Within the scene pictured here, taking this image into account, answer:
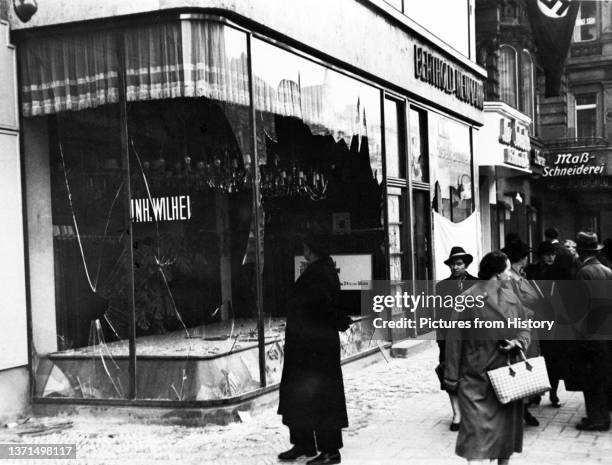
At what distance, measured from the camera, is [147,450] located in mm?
7207

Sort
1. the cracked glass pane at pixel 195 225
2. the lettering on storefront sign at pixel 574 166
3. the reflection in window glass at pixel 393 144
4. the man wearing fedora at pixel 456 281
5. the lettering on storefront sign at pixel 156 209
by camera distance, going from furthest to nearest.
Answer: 1. the lettering on storefront sign at pixel 574 166
2. the reflection in window glass at pixel 393 144
3. the lettering on storefront sign at pixel 156 209
4. the cracked glass pane at pixel 195 225
5. the man wearing fedora at pixel 456 281

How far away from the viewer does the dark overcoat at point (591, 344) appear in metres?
7.65

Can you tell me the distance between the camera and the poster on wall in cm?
1241

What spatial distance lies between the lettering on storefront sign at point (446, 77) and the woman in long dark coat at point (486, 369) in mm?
8805

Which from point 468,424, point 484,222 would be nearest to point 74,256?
point 468,424

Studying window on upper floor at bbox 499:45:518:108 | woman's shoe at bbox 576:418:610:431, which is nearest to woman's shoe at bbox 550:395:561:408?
woman's shoe at bbox 576:418:610:431

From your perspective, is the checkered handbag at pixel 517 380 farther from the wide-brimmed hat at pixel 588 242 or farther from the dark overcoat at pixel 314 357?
the wide-brimmed hat at pixel 588 242

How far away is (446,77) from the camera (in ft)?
50.5

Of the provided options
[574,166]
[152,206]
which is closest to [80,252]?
[152,206]

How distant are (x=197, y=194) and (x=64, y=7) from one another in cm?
236

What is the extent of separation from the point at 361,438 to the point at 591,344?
2329 mm

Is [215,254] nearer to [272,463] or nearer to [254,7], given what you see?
[254,7]

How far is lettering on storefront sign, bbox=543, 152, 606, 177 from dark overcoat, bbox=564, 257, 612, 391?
70.3 feet

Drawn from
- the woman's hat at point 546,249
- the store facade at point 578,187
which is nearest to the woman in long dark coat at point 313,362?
the woman's hat at point 546,249
